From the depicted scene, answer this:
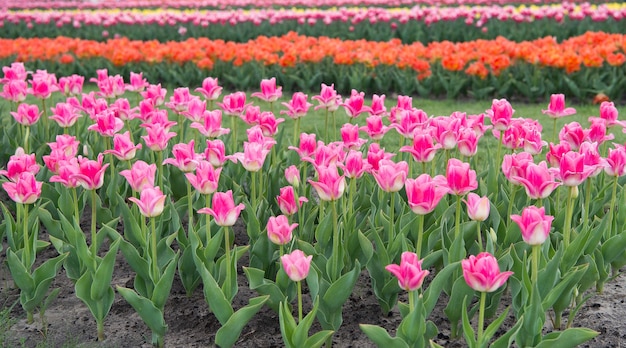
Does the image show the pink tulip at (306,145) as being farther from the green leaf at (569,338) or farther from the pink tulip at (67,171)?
the green leaf at (569,338)

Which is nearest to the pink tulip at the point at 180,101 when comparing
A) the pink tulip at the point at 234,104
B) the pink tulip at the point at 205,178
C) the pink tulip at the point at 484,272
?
the pink tulip at the point at 234,104

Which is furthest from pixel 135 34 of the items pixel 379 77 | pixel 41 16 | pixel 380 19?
pixel 379 77

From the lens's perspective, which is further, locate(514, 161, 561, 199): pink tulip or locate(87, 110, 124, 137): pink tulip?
locate(87, 110, 124, 137): pink tulip

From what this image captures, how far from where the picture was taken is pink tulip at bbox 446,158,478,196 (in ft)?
8.14

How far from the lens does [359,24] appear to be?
11672mm

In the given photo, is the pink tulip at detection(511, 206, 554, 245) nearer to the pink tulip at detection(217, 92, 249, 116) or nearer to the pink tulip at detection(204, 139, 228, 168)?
the pink tulip at detection(204, 139, 228, 168)

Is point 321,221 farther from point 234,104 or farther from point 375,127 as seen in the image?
point 234,104

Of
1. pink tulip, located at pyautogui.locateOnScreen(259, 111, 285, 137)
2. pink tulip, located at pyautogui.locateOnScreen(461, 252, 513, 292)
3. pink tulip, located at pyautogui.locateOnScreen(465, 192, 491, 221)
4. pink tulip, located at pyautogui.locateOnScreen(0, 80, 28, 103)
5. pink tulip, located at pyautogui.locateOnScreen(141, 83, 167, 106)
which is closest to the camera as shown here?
pink tulip, located at pyautogui.locateOnScreen(461, 252, 513, 292)

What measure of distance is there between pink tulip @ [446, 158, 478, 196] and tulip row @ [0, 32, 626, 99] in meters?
5.17

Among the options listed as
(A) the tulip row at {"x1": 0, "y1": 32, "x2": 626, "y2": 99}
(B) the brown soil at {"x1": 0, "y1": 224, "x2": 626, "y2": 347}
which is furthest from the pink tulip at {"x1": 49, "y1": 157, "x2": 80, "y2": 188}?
(A) the tulip row at {"x1": 0, "y1": 32, "x2": 626, "y2": 99}

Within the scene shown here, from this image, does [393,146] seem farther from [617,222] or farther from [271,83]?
[617,222]

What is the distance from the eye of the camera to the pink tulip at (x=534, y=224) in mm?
2213

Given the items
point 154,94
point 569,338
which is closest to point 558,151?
point 569,338

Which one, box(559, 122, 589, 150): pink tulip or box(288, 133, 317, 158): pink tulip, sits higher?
box(559, 122, 589, 150): pink tulip
